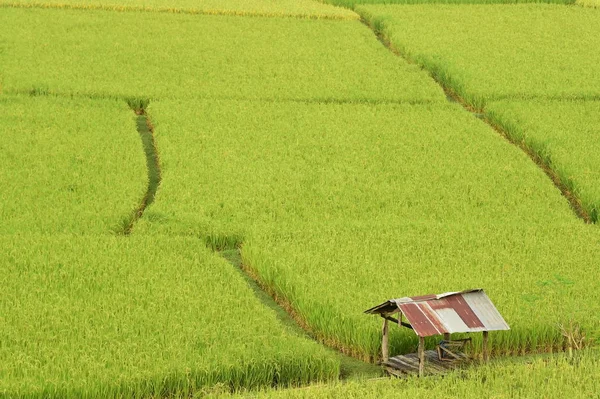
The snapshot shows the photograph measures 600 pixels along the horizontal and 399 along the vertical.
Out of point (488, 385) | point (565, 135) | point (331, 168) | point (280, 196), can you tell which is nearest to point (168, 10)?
point (331, 168)

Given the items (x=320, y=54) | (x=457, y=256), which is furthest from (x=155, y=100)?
(x=457, y=256)

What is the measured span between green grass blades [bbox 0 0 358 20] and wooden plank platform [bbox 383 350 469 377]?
40.9 feet

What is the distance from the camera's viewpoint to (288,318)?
28.1 ft

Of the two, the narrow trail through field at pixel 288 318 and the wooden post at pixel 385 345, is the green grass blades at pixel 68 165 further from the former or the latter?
the wooden post at pixel 385 345

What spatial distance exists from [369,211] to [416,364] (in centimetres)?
345

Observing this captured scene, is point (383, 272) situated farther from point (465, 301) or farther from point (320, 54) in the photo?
point (320, 54)

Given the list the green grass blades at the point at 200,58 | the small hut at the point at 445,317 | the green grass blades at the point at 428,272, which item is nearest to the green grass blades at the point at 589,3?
the green grass blades at the point at 200,58

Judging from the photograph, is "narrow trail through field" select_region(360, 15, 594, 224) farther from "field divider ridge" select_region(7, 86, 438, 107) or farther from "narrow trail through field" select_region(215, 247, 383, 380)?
"narrow trail through field" select_region(215, 247, 383, 380)

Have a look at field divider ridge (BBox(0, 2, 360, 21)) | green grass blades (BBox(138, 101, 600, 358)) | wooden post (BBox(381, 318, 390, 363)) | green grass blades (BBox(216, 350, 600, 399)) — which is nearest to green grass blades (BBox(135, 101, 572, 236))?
green grass blades (BBox(138, 101, 600, 358))

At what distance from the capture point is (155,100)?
14055 millimetres

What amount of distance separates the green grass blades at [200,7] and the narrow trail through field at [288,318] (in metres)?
10.1

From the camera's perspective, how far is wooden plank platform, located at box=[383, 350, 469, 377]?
24.2ft

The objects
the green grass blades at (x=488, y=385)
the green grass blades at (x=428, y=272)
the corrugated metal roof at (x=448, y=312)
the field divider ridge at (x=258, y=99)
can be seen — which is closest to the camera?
the green grass blades at (x=488, y=385)

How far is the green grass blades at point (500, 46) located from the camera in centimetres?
1523
